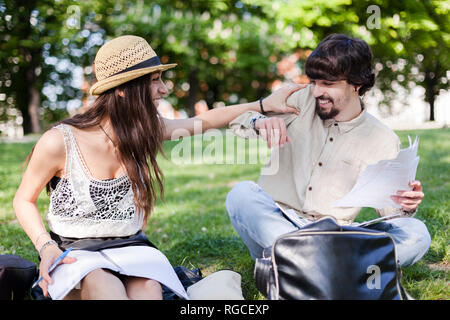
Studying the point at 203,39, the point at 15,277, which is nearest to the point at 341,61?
the point at 15,277

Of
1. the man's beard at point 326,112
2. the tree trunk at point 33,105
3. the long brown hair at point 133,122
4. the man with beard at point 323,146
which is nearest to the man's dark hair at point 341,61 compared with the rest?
the man with beard at point 323,146

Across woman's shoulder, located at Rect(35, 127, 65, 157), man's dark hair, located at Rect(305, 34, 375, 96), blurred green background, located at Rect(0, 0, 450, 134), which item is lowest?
woman's shoulder, located at Rect(35, 127, 65, 157)

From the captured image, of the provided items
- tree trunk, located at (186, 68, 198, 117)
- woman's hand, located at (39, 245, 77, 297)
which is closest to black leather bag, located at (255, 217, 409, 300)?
woman's hand, located at (39, 245, 77, 297)

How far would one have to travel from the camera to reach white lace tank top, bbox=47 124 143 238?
241cm

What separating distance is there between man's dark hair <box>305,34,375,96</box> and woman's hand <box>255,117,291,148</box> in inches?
19.7

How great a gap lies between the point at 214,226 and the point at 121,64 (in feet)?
7.82

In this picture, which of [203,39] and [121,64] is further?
[203,39]

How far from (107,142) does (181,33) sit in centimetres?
1782

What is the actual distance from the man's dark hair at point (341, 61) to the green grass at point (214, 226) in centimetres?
137

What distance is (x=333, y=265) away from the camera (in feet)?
6.61

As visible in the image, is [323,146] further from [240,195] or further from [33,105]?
[33,105]

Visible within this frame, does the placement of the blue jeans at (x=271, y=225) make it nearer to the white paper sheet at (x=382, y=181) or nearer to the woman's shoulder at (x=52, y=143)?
the white paper sheet at (x=382, y=181)

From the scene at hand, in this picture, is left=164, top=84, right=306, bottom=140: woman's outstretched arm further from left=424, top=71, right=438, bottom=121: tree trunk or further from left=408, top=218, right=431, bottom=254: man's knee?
left=424, top=71, right=438, bottom=121: tree trunk
